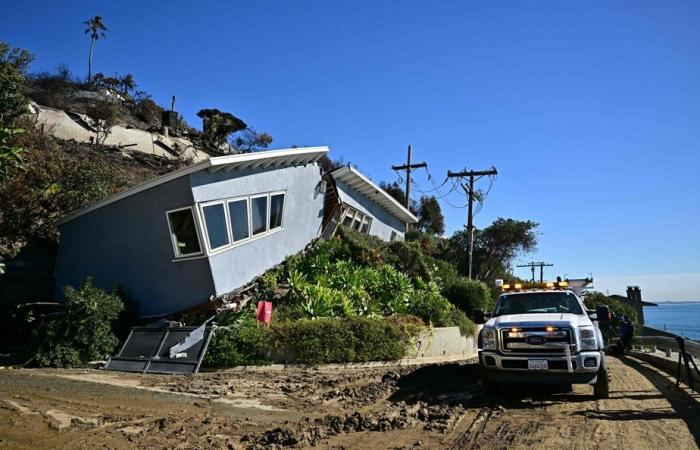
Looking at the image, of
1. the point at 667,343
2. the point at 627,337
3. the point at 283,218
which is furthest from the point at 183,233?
the point at 627,337

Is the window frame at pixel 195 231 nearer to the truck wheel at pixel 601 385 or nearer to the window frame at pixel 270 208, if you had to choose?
the window frame at pixel 270 208

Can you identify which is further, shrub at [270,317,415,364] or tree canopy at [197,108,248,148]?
tree canopy at [197,108,248,148]

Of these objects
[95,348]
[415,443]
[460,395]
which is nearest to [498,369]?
[460,395]

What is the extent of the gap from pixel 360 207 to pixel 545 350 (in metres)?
16.6

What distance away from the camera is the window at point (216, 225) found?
1332 centimetres

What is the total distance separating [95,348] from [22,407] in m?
5.58

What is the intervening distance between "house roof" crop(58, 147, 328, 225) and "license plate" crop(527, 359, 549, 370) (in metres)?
8.98

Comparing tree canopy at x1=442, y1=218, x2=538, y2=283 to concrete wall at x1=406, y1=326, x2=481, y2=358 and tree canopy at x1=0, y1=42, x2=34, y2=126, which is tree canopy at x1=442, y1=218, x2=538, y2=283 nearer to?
concrete wall at x1=406, y1=326, x2=481, y2=358

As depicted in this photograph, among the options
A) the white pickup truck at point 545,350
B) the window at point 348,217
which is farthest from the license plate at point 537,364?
the window at point 348,217

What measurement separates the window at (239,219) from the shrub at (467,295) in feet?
33.0

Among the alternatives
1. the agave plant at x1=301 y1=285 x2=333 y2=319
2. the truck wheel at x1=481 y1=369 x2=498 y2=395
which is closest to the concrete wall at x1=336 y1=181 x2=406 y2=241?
the agave plant at x1=301 y1=285 x2=333 y2=319

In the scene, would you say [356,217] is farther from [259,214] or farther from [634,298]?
[634,298]

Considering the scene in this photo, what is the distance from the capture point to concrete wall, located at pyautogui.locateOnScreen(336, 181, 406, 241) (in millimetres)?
22425

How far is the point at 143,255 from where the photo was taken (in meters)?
13.7
